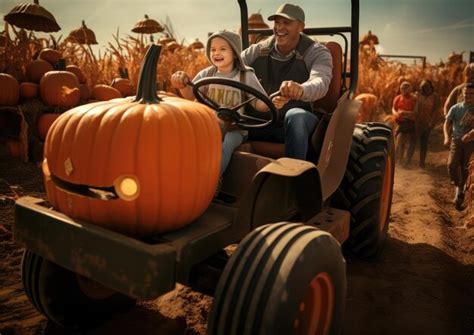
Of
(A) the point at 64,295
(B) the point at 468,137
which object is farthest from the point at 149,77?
(B) the point at 468,137

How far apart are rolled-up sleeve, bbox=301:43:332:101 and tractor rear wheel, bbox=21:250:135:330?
1.82m

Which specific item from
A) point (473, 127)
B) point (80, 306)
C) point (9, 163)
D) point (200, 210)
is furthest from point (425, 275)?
point (9, 163)

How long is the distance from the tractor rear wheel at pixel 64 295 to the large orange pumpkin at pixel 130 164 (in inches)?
21.7

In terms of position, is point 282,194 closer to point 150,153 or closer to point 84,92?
point 150,153

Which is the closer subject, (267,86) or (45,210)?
(45,210)

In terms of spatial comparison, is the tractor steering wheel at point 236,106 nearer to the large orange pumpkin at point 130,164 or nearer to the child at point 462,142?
the large orange pumpkin at point 130,164

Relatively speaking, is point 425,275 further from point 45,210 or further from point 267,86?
point 45,210

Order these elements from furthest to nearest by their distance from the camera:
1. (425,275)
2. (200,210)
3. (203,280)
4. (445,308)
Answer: (425,275) < (445,308) < (200,210) < (203,280)

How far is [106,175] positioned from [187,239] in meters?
0.46

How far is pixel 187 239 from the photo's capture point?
6.64 feet

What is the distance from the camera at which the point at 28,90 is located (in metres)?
6.71

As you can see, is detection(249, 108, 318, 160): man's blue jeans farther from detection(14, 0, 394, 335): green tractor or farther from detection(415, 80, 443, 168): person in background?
detection(415, 80, 443, 168): person in background

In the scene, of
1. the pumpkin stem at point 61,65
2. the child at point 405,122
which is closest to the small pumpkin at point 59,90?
the pumpkin stem at point 61,65

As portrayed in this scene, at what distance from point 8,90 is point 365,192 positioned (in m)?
5.22
